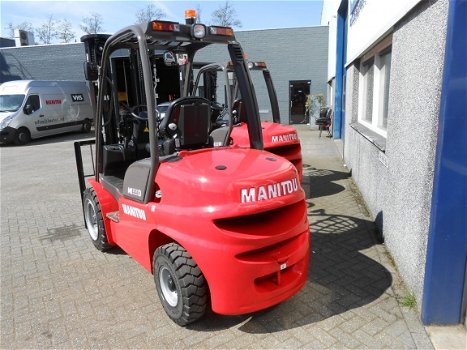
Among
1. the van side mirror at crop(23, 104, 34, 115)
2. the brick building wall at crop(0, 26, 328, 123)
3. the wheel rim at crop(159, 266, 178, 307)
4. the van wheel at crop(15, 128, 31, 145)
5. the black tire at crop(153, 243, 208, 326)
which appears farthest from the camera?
the brick building wall at crop(0, 26, 328, 123)

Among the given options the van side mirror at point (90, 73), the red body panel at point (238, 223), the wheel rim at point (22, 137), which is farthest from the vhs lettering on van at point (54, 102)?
the red body panel at point (238, 223)

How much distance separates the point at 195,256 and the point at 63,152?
13035 mm

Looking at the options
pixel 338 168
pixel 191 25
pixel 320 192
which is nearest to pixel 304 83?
pixel 338 168

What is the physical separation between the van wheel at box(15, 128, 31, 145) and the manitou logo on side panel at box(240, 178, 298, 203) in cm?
1701

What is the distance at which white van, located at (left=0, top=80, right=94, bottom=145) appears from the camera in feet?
54.9

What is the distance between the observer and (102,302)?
3.65 metres

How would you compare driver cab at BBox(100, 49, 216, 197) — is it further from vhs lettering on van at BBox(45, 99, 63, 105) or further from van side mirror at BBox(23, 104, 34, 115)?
vhs lettering on van at BBox(45, 99, 63, 105)

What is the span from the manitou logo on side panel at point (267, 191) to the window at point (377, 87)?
347 centimetres

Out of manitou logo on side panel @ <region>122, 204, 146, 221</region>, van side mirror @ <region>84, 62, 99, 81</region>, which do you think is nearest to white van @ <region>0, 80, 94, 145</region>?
van side mirror @ <region>84, 62, 99, 81</region>

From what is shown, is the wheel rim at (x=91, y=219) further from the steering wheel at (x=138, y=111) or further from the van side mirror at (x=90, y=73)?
the van side mirror at (x=90, y=73)

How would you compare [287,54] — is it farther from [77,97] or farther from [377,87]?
[377,87]

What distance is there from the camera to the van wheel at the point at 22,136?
16.9 m

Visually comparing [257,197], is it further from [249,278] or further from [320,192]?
[320,192]

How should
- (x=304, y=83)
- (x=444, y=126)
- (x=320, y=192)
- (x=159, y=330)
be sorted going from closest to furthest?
(x=444, y=126) < (x=159, y=330) < (x=320, y=192) < (x=304, y=83)
